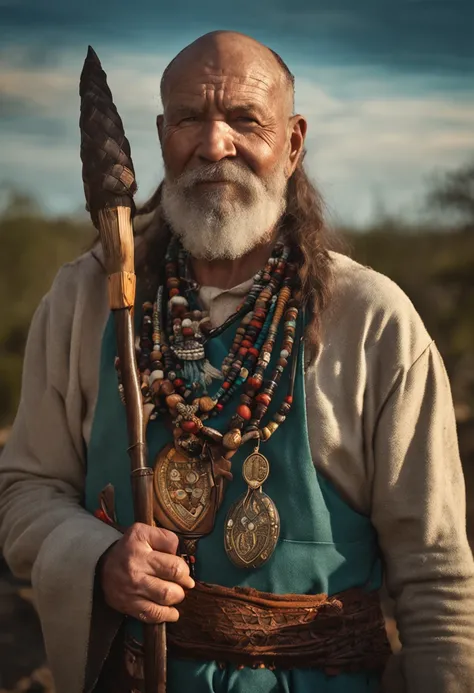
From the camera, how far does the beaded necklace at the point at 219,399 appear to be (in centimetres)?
231

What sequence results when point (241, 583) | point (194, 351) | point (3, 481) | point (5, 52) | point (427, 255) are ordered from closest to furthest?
point (241, 583), point (194, 351), point (3, 481), point (5, 52), point (427, 255)

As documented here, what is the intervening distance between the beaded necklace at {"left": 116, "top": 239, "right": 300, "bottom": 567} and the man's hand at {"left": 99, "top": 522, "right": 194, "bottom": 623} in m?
0.12

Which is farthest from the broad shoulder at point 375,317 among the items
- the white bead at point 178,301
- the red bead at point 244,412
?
the white bead at point 178,301

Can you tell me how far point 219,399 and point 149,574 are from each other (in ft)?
1.74

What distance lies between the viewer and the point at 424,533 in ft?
7.65

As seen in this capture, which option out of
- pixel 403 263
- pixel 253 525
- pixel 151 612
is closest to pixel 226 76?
pixel 253 525

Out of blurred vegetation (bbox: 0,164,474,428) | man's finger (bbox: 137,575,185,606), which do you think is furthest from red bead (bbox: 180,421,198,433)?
blurred vegetation (bbox: 0,164,474,428)

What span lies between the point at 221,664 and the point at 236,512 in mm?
428

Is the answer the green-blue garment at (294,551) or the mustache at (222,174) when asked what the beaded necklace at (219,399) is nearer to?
the green-blue garment at (294,551)

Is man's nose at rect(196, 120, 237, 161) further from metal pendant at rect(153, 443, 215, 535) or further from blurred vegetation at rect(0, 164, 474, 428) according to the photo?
blurred vegetation at rect(0, 164, 474, 428)

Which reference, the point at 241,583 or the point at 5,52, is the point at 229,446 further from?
the point at 5,52

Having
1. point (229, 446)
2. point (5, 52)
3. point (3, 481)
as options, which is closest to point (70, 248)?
point (5, 52)

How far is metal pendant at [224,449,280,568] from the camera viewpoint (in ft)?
→ 7.51

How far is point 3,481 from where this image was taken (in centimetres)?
267
